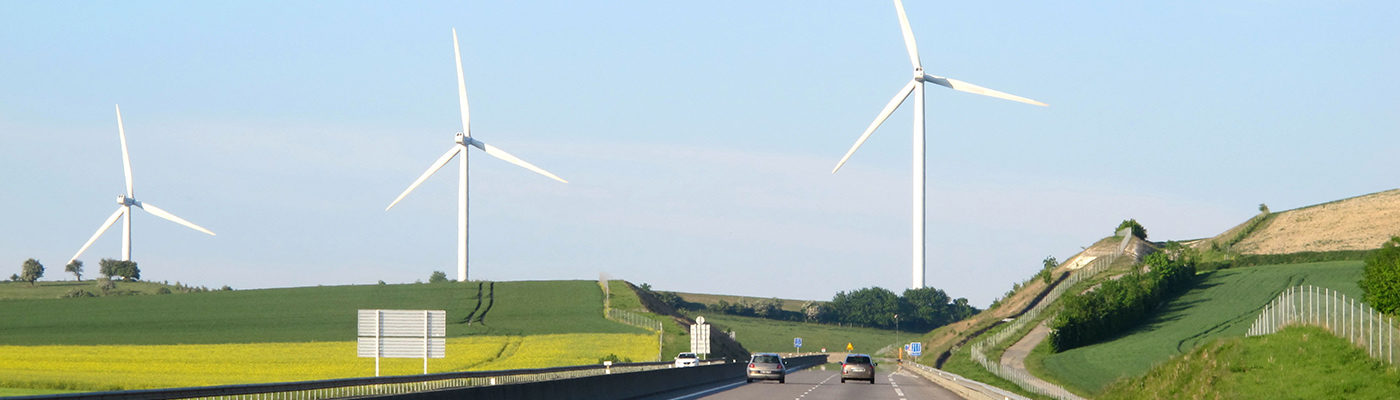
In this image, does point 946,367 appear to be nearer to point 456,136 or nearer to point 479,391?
point 456,136

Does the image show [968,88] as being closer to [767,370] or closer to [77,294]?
[767,370]

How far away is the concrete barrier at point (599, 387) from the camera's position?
3013 cm

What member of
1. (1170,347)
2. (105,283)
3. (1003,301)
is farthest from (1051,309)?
(105,283)

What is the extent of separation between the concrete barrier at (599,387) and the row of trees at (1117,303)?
5935cm

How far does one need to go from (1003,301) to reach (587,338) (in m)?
61.8

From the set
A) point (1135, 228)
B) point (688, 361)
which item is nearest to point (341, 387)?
point (688, 361)

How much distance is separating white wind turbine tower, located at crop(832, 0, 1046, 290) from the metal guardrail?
111 feet

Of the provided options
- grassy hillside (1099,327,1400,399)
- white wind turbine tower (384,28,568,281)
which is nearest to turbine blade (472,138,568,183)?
white wind turbine tower (384,28,568,281)

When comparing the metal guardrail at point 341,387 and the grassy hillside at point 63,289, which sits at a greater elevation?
the grassy hillside at point 63,289

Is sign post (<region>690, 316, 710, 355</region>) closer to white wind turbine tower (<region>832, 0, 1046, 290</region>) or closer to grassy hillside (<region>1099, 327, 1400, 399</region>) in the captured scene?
white wind turbine tower (<region>832, 0, 1046, 290</region>)

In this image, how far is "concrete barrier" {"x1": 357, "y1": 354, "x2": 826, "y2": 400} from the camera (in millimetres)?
30130

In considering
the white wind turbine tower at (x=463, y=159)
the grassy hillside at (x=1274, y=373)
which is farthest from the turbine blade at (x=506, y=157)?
the grassy hillside at (x=1274, y=373)

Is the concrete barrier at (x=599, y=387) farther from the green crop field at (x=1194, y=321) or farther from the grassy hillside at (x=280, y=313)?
the grassy hillside at (x=280, y=313)

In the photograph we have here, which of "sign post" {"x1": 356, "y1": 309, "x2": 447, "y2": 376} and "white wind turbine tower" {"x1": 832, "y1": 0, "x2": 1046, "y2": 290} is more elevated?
"white wind turbine tower" {"x1": 832, "y1": 0, "x2": 1046, "y2": 290}
